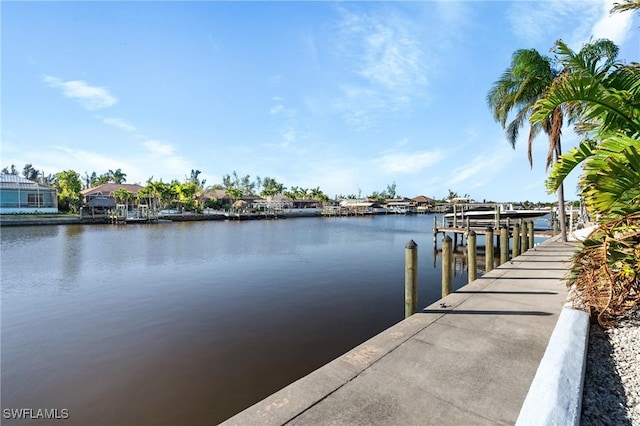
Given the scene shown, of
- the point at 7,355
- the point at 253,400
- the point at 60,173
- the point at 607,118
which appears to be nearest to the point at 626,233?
the point at 607,118

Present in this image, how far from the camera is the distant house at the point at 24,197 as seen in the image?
46344 millimetres

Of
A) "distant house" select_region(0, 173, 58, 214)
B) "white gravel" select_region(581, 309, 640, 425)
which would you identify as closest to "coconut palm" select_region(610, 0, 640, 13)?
"white gravel" select_region(581, 309, 640, 425)

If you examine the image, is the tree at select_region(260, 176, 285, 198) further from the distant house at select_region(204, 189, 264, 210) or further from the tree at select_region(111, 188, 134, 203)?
the tree at select_region(111, 188, 134, 203)

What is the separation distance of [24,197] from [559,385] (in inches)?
2619

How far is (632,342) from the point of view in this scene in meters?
3.90

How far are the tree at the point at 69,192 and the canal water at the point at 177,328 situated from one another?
4719 cm

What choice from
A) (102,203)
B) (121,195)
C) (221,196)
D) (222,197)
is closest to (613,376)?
(121,195)

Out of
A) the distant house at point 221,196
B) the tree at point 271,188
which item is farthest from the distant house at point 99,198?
the tree at point 271,188

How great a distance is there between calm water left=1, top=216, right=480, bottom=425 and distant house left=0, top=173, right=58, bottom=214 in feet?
137

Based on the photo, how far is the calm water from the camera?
224 inches

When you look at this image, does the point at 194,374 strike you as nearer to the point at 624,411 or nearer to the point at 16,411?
the point at 16,411

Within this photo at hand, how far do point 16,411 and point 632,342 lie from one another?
31.1 feet

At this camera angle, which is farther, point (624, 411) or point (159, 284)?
point (159, 284)

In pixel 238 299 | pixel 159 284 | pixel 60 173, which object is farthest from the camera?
pixel 60 173
